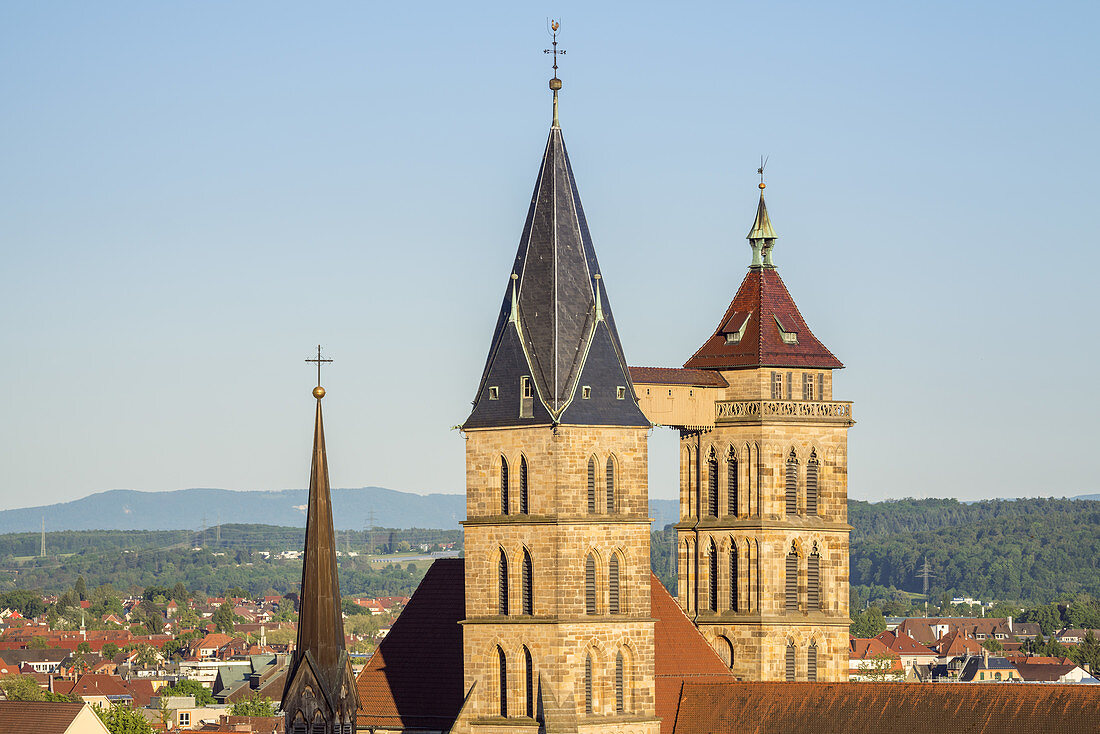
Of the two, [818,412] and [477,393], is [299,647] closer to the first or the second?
[477,393]

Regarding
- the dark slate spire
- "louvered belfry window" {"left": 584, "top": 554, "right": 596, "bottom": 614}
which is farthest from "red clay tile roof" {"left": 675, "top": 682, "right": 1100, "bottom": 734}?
the dark slate spire

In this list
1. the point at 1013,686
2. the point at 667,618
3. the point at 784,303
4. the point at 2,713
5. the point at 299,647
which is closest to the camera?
the point at 299,647

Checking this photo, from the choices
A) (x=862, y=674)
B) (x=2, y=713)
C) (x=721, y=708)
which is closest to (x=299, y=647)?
(x=721, y=708)

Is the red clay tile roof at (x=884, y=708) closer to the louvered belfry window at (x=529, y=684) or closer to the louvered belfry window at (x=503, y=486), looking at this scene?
the louvered belfry window at (x=529, y=684)

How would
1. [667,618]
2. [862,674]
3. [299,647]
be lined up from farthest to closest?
1. [862,674]
2. [667,618]
3. [299,647]

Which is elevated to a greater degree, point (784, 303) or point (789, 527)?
point (784, 303)

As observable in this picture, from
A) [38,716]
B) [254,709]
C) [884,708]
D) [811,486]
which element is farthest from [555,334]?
[254,709]

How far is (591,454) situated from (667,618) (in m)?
8.12

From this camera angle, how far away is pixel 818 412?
75.3 m

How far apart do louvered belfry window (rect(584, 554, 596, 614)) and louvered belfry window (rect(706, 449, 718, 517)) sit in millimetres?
10052

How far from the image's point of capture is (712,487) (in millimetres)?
75875

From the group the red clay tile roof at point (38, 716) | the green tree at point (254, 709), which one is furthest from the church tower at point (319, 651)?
the green tree at point (254, 709)

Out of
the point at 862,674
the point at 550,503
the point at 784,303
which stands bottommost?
the point at 862,674

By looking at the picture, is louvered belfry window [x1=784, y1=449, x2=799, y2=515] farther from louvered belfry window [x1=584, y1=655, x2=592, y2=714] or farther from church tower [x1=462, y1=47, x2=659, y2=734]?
louvered belfry window [x1=584, y1=655, x2=592, y2=714]
